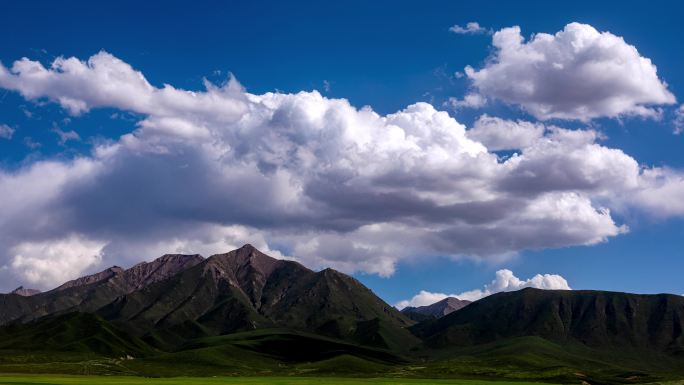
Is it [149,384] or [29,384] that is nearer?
[29,384]

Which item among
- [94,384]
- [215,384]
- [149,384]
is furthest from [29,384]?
[215,384]

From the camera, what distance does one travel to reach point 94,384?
180 meters

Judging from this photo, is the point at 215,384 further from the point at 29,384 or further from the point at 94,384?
the point at 29,384

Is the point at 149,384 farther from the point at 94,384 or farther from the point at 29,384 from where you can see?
the point at 29,384

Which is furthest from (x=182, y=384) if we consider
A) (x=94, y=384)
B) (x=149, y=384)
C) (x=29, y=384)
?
(x=29, y=384)

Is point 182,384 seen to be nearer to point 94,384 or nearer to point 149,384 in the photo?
point 149,384

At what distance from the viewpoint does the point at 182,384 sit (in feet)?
645

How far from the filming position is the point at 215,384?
19662cm

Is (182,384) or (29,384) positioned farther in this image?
(182,384)

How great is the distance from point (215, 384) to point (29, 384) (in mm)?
46819

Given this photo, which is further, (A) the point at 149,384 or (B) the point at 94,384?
(A) the point at 149,384

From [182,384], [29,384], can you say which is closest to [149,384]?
[182,384]

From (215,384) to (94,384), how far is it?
105 ft

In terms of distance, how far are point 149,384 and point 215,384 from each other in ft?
Result: 56.9
